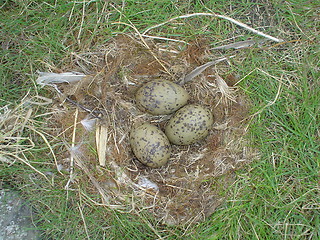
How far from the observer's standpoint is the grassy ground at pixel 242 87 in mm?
2398

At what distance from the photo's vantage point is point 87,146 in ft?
8.22

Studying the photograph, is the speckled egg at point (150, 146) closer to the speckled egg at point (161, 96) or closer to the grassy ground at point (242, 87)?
the speckled egg at point (161, 96)

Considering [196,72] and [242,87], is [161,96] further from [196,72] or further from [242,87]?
[242,87]

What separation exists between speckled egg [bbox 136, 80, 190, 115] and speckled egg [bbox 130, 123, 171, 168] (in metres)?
0.19

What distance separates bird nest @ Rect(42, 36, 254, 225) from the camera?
2443mm

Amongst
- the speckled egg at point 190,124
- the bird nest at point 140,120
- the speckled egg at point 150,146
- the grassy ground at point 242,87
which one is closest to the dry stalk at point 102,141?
the bird nest at point 140,120

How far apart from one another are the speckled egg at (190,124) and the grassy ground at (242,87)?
0.40m

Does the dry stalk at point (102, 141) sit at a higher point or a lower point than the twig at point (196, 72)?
lower

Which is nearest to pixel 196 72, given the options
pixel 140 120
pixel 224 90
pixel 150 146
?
pixel 224 90

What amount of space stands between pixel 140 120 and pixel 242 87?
0.94 m

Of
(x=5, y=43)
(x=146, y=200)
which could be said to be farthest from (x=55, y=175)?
(x=5, y=43)

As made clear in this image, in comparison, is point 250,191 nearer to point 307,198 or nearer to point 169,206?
point 307,198

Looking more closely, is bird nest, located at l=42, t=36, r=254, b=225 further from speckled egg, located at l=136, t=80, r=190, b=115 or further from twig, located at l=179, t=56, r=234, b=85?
speckled egg, located at l=136, t=80, r=190, b=115

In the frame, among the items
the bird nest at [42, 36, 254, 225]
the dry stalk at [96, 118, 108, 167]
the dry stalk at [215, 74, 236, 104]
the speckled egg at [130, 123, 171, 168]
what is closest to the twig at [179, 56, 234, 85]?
the bird nest at [42, 36, 254, 225]
